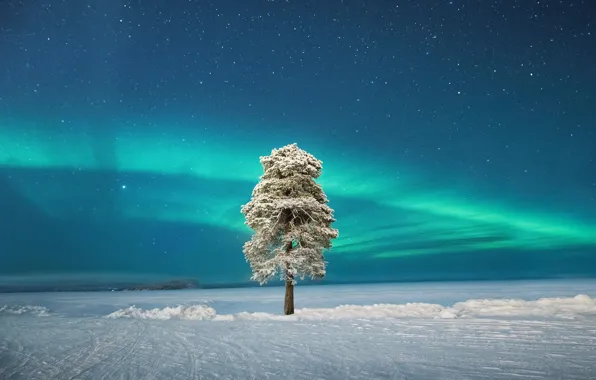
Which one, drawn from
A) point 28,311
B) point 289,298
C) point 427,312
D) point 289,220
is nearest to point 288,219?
point 289,220

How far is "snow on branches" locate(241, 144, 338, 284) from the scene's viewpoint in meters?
24.2

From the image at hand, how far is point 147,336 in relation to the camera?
16125 millimetres

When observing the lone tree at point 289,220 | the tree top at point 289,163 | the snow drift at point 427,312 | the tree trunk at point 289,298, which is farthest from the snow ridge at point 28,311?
the tree top at point 289,163

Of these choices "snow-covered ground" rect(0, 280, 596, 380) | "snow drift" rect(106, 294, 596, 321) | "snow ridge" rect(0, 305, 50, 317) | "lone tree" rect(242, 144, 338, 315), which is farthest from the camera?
"snow ridge" rect(0, 305, 50, 317)

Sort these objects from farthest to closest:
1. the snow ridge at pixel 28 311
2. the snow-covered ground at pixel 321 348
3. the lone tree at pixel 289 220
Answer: the snow ridge at pixel 28 311 → the lone tree at pixel 289 220 → the snow-covered ground at pixel 321 348

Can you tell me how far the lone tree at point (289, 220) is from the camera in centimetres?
2425

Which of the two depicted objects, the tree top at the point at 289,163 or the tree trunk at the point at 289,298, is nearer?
the tree trunk at the point at 289,298

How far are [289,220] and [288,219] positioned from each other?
0.15 metres

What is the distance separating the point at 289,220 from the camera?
25453 mm

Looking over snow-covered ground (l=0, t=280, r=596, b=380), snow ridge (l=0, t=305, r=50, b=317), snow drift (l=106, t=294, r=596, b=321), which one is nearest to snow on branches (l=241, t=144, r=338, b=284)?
snow drift (l=106, t=294, r=596, b=321)

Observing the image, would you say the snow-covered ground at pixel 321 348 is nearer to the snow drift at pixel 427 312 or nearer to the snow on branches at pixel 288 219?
the snow drift at pixel 427 312

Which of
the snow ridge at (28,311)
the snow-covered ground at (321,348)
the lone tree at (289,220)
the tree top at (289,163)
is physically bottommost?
the snow ridge at (28,311)

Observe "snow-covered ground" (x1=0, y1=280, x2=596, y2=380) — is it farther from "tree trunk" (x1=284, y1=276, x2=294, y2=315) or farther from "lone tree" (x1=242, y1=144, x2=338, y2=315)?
"lone tree" (x1=242, y1=144, x2=338, y2=315)

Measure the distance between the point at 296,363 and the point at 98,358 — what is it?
19.8 ft
